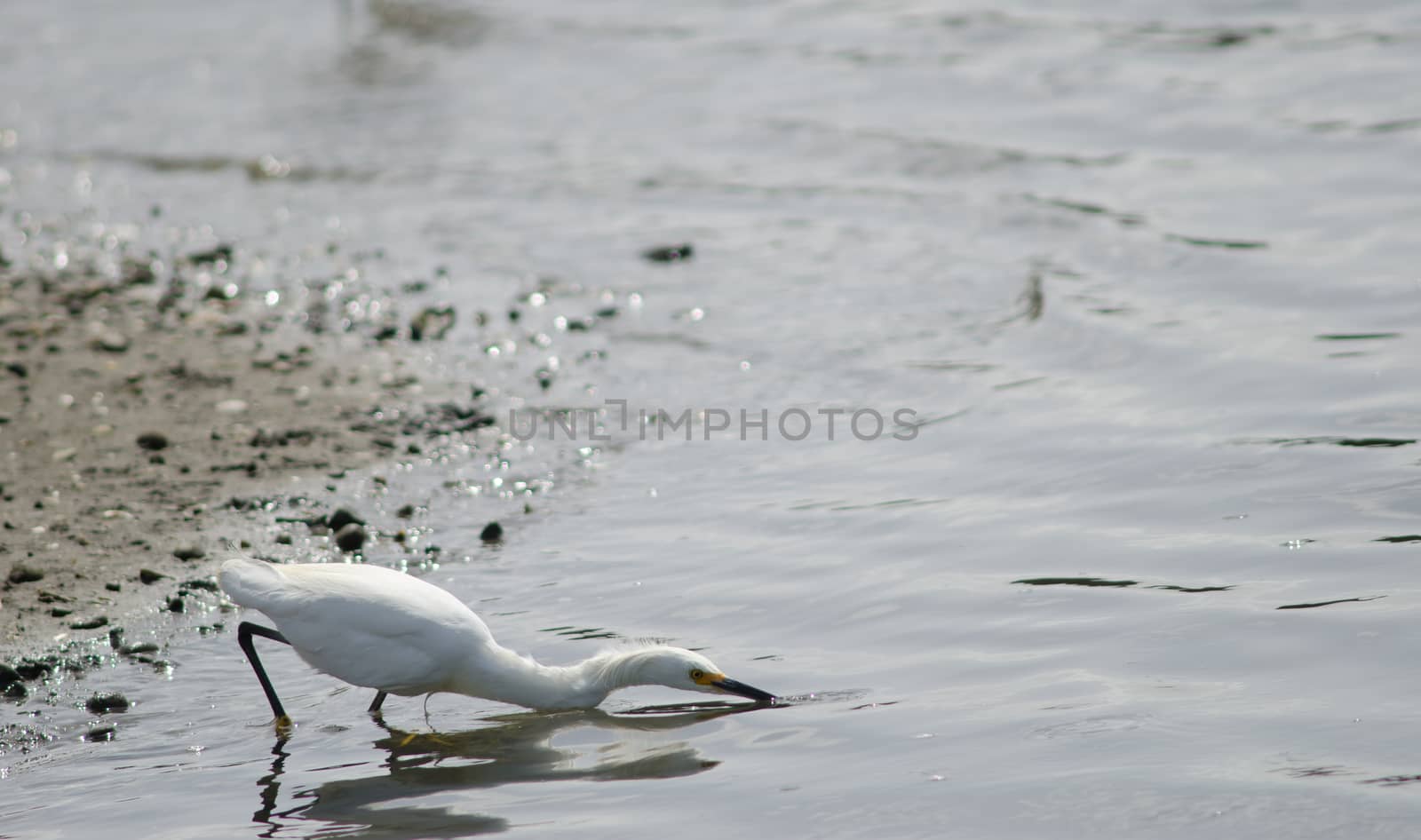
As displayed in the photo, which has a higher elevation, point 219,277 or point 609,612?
point 219,277

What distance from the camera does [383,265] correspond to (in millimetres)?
11664

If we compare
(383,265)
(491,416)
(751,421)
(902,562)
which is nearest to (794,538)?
(902,562)

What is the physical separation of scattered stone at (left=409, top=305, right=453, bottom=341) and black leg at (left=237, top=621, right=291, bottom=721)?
4538mm

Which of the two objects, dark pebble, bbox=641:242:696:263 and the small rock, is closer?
the small rock

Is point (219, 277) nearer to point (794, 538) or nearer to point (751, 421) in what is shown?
point (751, 421)

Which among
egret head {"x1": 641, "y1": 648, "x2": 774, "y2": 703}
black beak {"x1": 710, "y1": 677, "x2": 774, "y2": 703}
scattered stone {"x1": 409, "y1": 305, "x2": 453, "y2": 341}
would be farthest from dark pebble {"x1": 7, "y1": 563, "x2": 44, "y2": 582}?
scattered stone {"x1": 409, "y1": 305, "x2": 453, "y2": 341}

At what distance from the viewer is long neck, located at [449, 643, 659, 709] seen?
5.15m

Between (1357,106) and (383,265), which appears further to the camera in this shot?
(1357,106)

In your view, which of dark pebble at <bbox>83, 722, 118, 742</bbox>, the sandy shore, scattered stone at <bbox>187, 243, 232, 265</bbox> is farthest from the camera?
scattered stone at <bbox>187, 243, 232, 265</bbox>

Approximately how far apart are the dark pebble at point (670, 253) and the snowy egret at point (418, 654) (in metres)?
6.71

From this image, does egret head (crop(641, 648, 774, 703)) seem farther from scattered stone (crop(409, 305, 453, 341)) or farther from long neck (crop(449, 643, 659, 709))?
scattered stone (crop(409, 305, 453, 341))

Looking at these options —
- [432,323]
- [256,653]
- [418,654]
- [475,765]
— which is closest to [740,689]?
[475,765]

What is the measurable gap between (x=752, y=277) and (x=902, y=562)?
5175 millimetres

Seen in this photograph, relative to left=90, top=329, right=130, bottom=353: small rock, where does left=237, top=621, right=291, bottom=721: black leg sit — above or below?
below
